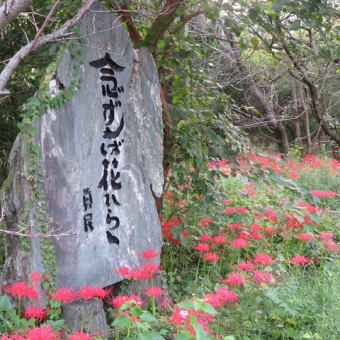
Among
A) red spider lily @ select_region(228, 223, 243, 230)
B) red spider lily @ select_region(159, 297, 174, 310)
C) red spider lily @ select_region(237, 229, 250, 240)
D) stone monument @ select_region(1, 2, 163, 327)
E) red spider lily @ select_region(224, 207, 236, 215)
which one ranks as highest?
stone monument @ select_region(1, 2, 163, 327)

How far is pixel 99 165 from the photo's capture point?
3.30 m

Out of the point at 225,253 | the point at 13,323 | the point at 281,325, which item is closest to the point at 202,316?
the point at 281,325

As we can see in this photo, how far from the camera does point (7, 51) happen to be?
4.42 m

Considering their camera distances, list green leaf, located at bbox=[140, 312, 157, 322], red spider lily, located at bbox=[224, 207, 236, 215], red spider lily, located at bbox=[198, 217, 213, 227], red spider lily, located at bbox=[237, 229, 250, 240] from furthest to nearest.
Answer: red spider lily, located at bbox=[224, 207, 236, 215] → red spider lily, located at bbox=[198, 217, 213, 227] → red spider lily, located at bbox=[237, 229, 250, 240] → green leaf, located at bbox=[140, 312, 157, 322]

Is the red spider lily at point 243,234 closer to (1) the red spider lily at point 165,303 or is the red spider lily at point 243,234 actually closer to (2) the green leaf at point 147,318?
(1) the red spider lily at point 165,303

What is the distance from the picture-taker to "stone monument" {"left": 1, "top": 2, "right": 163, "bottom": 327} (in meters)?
2.96

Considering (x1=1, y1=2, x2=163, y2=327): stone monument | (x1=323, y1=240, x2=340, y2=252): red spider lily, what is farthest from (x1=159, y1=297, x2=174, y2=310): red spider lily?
(x1=323, y1=240, x2=340, y2=252): red spider lily

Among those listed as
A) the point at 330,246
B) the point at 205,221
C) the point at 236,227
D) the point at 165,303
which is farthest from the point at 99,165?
the point at 330,246

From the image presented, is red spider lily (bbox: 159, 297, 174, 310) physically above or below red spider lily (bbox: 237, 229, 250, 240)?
below

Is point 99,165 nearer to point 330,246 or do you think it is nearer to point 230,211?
point 230,211

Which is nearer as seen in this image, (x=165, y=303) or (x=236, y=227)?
(x=165, y=303)

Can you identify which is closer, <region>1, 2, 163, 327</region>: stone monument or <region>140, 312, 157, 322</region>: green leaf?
<region>140, 312, 157, 322</region>: green leaf

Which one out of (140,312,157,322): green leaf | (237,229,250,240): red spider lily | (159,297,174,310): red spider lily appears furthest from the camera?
(237,229,250,240): red spider lily

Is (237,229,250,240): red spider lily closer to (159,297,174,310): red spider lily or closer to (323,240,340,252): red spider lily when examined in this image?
(323,240,340,252): red spider lily
